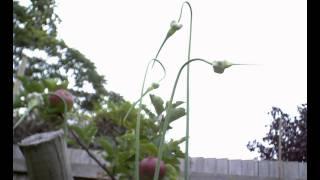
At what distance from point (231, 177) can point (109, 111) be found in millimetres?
1150

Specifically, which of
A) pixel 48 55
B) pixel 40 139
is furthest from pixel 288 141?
pixel 48 55

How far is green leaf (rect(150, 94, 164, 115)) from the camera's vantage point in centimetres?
58

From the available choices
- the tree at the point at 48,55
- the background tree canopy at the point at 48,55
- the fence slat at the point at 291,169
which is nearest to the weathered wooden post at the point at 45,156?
the fence slat at the point at 291,169

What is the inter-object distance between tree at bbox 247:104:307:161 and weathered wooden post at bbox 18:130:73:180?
1.50m

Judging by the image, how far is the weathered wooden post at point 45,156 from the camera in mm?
393

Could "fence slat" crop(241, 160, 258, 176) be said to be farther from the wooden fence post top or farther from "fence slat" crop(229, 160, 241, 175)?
the wooden fence post top

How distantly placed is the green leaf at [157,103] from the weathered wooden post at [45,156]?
0.18 metres

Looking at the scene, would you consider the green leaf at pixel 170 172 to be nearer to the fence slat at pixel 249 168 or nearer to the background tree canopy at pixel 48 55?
the fence slat at pixel 249 168

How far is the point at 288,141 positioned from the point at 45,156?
1749 millimetres
